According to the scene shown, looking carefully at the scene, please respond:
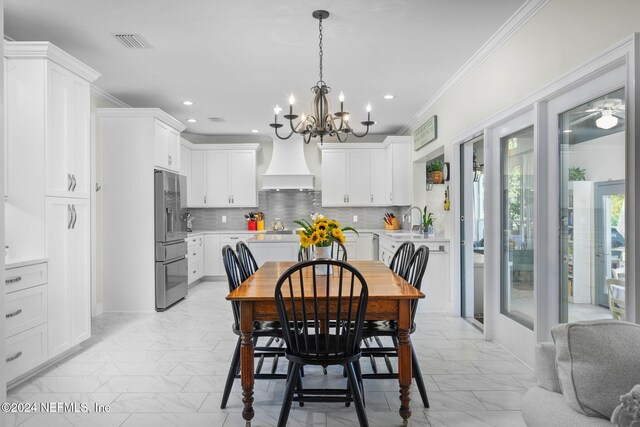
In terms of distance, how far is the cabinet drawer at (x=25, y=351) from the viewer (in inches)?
106

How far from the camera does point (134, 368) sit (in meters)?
3.14

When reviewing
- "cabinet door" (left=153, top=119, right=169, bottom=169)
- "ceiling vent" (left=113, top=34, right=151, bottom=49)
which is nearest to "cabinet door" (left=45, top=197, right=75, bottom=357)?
"ceiling vent" (left=113, top=34, right=151, bottom=49)

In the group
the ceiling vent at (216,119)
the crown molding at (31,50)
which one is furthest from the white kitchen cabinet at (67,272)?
the ceiling vent at (216,119)

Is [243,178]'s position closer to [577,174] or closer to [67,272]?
[67,272]

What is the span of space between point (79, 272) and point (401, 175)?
4898 millimetres

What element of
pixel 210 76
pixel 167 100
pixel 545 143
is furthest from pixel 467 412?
pixel 167 100

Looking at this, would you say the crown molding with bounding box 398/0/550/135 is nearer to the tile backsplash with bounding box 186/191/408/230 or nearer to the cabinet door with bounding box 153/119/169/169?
the tile backsplash with bounding box 186/191/408/230

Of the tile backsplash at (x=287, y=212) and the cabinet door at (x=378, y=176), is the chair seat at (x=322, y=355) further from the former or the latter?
the tile backsplash at (x=287, y=212)

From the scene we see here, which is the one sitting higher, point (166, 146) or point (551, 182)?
point (166, 146)

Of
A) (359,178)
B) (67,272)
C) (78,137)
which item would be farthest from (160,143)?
(359,178)

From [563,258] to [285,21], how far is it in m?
2.62

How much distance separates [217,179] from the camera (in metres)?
7.32

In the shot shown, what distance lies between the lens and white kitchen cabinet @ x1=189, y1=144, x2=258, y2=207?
7.29m

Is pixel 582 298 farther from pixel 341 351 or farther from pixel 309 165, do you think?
pixel 309 165
